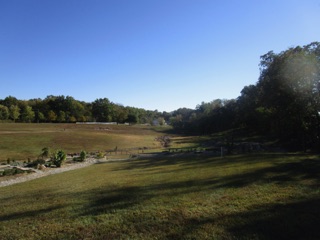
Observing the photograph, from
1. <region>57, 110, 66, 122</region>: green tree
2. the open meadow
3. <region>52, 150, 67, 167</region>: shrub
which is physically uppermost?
<region>57, 110, 66, 122</region>: green tree

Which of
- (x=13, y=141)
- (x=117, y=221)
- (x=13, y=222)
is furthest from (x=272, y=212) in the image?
(x=13, y=141)

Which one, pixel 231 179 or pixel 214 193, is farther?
pixel 231 179

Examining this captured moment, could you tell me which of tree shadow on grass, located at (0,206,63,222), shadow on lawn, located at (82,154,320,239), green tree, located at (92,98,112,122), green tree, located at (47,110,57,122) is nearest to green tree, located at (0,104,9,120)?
green tree, located at (47,110,57,122)

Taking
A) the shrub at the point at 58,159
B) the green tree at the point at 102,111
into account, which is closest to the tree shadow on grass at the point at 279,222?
the shrub at the point at 58,159

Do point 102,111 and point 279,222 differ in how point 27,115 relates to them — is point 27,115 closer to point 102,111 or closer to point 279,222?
point 102,111

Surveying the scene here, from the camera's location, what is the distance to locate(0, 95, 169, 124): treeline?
101512mm

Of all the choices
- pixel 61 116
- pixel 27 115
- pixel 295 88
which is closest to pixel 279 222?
pixel 295 88

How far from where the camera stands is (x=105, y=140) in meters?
57.4

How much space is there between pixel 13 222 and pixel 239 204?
6679mm

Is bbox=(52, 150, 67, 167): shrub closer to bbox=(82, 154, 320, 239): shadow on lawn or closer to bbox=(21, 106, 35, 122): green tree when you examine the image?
bbox=(82, 154, 320, 239): shadow on lawn

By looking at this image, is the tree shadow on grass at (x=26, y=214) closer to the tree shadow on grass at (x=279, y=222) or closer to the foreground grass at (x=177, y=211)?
the foreground grass at (x=177, y=211)

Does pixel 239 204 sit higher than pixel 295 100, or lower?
lower

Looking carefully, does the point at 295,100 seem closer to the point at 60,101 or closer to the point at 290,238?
the point at 290,238

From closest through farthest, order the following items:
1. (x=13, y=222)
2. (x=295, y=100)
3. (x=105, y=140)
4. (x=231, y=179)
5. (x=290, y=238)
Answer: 1. (x=290, y=238)
2. (x=13, y=222)
3. (x=231, y=179)
4. (x=295, y=100)
5. (x=105, y=140)
